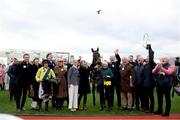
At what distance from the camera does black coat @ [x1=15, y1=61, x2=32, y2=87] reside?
17.5 m

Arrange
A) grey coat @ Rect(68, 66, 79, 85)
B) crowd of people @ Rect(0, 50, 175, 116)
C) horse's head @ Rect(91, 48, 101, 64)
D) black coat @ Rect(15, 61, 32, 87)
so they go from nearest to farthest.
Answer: black coat @ Rect(15, 61, 32, 87) → crowd of people @ Rect(0, 50, 175, 116) → grey coat @ Rect(68, 66, 79, 85) → horse's head @ Rect(91, 48, 101, 64)

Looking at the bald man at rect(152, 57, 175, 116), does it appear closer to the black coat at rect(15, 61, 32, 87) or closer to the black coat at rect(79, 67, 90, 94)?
the black coat at rect(79, 67, 90, 94)

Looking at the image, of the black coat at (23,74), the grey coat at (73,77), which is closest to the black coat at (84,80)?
the grey coat at (73,77)

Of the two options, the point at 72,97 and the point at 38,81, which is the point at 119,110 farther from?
the point at 38,81

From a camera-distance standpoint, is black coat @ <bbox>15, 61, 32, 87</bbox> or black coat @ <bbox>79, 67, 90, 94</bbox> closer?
black coat @ <bbox>15, 61, 32, 87</bbox>

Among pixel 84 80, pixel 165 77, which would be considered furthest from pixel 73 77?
pixel 165 77

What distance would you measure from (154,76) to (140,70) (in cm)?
57

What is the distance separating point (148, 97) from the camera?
18.5 m

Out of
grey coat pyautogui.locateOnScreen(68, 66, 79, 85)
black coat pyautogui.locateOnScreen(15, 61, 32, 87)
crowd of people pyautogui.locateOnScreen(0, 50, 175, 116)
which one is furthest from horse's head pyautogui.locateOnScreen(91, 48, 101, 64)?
black coat pyautogui.locateOnScreen(15, 61, 32, 87)

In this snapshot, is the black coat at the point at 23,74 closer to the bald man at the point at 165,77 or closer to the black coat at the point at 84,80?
the black coat at the point at 84,80

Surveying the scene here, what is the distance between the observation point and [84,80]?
727 inches

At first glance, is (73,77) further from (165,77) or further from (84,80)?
(165,77)

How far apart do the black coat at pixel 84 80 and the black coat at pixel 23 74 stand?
188cm

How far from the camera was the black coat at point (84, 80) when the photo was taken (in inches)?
720
